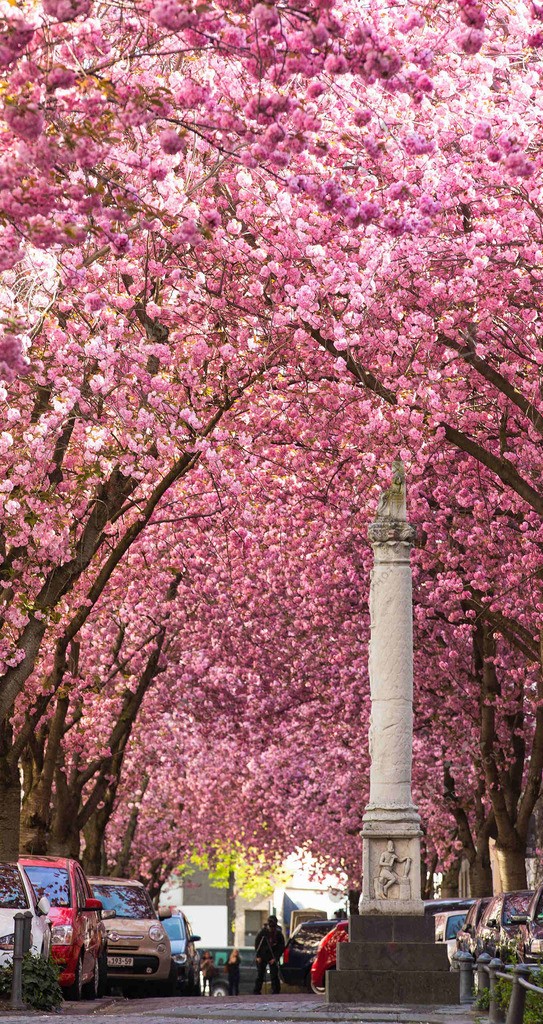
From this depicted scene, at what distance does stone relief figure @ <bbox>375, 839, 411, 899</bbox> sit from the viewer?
16.8 meters

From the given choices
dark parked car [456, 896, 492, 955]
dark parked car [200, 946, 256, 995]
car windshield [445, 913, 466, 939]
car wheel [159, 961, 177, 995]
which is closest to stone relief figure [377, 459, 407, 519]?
dark parked car [456, 896, 492, 955]

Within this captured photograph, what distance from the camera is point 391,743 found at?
1695 centimetres

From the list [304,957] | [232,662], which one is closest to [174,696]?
[232,662]

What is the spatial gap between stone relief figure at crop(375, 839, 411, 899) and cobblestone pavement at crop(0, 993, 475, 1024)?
1351 millimetres

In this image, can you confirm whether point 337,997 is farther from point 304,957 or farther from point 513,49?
point 304,957

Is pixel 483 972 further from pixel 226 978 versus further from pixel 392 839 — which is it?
pixel 226 978

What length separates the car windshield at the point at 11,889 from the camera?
1483 cm

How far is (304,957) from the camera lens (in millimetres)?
30797

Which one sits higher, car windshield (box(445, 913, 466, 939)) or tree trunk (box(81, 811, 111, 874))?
tree trunk (box(81, 811, 111, 874))

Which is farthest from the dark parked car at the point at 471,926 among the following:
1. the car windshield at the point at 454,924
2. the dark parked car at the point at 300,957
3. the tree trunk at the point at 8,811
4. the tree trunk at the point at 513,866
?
the dark parked car at the point at 300,957

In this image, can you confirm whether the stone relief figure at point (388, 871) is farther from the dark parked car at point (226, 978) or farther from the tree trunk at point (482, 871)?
the dark parked car at point (226, 978)

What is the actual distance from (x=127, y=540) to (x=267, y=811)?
1004 inches

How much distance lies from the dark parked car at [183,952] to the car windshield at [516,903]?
8816mm

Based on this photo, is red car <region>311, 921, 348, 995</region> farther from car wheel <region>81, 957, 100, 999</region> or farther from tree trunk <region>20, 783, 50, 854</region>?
car wheel <region>81, 957, 100, 999</region>
